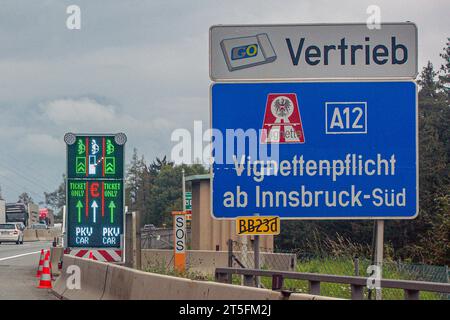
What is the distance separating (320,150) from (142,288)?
3.30 meters

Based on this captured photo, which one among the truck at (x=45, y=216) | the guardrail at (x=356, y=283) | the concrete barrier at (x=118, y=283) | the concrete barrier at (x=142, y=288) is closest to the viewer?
the guardrail at (x=356, y=283)

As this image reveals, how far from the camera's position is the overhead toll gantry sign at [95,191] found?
25.3 m

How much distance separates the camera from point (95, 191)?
83.7ft

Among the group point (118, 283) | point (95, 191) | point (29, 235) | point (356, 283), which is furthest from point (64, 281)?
point (29, 235)

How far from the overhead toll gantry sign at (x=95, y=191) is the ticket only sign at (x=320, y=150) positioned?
12.6 meters

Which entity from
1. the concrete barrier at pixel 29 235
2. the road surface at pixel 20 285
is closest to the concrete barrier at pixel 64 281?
the road surface at pixel 20 285

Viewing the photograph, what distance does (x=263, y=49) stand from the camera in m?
13.1

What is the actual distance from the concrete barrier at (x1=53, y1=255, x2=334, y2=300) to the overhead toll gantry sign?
4751 mm

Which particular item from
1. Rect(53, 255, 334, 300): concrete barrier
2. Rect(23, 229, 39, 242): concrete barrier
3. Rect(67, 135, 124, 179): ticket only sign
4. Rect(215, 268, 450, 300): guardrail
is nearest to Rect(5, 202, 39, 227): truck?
Rect(23, 229, 39, 242): concrete barrier

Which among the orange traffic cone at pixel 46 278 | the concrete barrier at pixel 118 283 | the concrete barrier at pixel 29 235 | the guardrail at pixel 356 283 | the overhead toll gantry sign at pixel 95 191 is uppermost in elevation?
the overhead toll gantry sign at pixel 95 191

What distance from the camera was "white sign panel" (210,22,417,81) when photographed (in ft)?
42.6

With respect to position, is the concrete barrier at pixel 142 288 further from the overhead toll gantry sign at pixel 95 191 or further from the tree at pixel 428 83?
the tree at pixel 428 83

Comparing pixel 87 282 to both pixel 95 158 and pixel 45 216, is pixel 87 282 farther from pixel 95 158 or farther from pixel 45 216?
pixel 45 216

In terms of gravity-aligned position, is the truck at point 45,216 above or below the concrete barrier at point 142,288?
below
